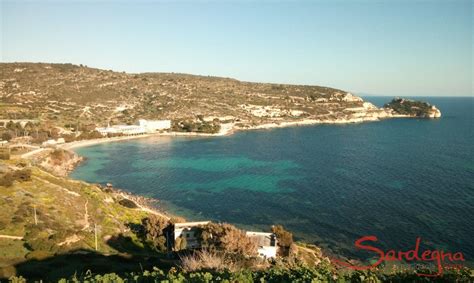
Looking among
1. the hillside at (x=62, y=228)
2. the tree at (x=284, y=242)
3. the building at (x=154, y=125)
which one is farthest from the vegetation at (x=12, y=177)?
the building at (x=154, y=125)

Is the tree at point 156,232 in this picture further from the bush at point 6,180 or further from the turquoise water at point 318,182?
the bush at point 6,180

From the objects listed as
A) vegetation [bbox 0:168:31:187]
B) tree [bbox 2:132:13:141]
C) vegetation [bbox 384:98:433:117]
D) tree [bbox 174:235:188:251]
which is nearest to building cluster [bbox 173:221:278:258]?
tree [bbox 174:235:188:251]

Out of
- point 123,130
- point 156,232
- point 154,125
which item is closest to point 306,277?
point 156,232

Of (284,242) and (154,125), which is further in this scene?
(154,125)

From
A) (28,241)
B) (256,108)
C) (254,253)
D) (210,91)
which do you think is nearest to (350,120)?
(256,108)

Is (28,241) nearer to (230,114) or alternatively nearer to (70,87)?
(230,114)

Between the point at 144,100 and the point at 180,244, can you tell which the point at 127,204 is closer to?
the point at 180,244

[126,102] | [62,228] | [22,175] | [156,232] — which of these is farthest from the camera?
[126,102]

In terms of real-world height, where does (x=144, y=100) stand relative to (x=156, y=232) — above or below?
above
